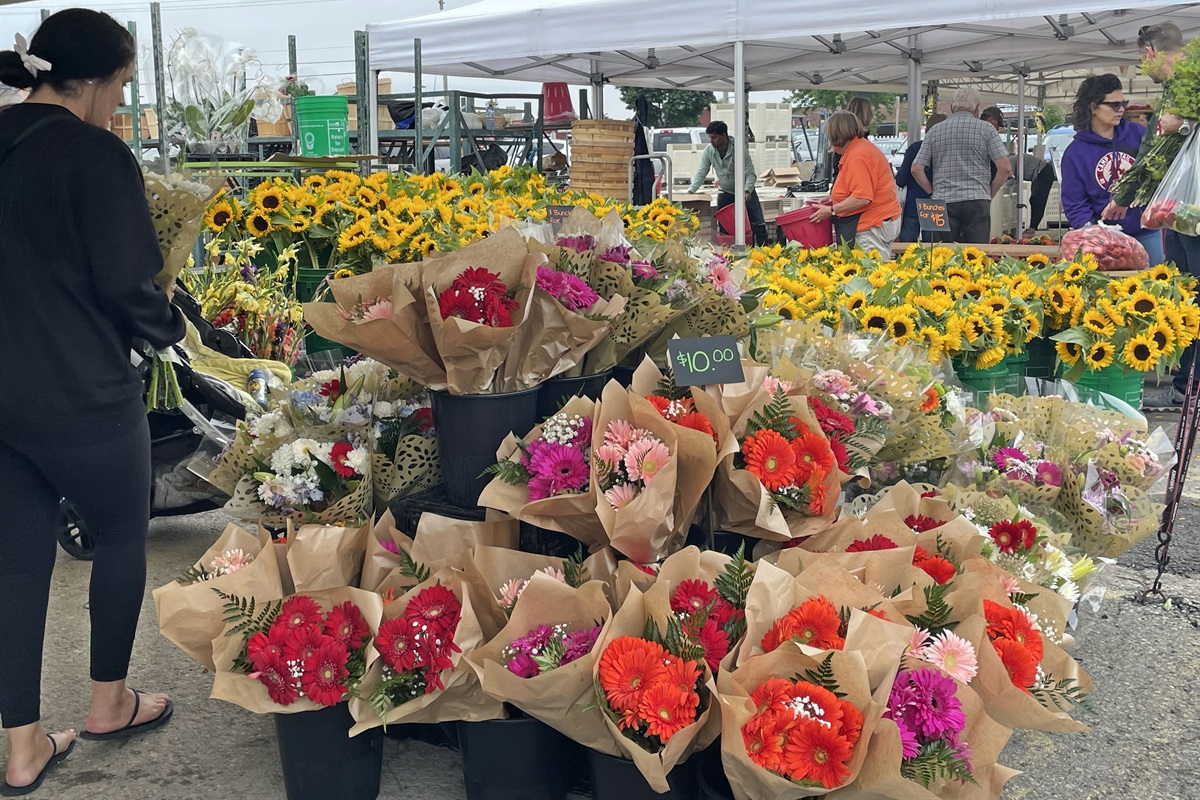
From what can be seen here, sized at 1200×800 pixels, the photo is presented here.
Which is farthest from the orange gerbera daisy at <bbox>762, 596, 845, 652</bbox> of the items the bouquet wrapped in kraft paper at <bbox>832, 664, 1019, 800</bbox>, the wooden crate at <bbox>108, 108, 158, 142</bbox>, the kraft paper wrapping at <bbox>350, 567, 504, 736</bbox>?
the wooden crate at <bbox>108, 108, 158, 142</bbox>

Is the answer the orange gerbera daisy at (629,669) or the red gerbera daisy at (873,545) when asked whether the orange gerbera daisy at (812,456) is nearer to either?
the red gerbera daisy at (873,545)

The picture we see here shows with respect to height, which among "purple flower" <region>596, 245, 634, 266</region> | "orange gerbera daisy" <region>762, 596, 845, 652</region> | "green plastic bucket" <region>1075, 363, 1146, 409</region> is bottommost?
"orange gerbera daisy" <region>762, 596, 845, 652</region>

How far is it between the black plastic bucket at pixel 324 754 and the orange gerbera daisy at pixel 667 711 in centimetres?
76

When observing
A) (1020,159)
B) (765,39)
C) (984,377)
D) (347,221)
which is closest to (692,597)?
(984,377)

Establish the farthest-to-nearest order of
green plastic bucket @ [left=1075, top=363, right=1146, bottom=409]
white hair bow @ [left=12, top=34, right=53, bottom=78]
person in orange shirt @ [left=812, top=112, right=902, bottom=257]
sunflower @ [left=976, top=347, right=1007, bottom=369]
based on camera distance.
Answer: person in orange shirt @ [left=812, top=112, right=902, bottom=257], green plastic bucket @ [left=1075, top=363, right=1146, bottom=409], sunflower @ [left=976, top=347, right=1007, bottom=369], white hair bow @ [left=12, top=34, right=53, bottom=78]

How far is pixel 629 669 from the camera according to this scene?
1.88 m

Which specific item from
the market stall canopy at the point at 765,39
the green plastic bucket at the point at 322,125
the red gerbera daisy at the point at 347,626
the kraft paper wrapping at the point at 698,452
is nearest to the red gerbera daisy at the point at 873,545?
the kraft paper wrapping at the point at 698,452

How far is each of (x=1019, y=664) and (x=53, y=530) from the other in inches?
81.7

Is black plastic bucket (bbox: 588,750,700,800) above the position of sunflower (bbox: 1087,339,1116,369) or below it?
below

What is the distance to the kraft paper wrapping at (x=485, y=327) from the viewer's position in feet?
7.49

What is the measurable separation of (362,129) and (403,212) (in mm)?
4374

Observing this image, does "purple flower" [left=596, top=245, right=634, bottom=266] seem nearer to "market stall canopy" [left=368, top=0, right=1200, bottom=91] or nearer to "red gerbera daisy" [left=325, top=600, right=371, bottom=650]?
"red gerbera daisy" [left=325, top=600, right=371, bottom=650]

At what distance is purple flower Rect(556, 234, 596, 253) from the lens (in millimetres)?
2744

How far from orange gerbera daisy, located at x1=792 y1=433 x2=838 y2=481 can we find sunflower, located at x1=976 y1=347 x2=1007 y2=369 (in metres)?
2.28
